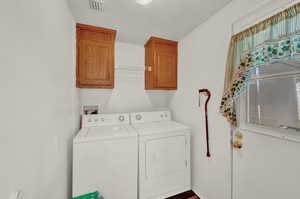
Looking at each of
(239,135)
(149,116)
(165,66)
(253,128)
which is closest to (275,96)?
(253,128)

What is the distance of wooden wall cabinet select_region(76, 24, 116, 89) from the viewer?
162 cm

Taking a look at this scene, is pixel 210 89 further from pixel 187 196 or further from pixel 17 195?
pixel 17 195

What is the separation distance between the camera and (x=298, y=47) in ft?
2.48

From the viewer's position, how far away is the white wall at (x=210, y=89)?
131 cm

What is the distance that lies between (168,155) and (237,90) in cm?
118

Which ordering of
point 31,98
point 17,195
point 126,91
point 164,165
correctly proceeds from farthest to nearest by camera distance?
point 126,91 < point 164,165 < point 31,98 < point 17,195

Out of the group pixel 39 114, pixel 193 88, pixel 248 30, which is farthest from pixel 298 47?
pixel 39 114

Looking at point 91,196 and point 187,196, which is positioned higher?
point 91,196

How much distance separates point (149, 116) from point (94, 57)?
1.34 metres

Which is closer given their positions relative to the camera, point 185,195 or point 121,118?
point 185,195

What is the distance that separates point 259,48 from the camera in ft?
3.13

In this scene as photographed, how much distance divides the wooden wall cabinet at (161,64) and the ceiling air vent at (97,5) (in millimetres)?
911

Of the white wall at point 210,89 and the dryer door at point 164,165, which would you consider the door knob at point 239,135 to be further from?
the dryer door at point 164,165

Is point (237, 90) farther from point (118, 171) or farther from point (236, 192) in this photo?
point (118, 171)
